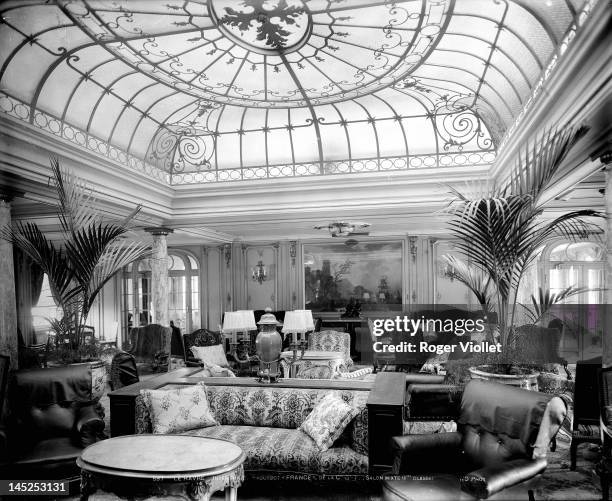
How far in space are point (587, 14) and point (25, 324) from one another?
10.4 m

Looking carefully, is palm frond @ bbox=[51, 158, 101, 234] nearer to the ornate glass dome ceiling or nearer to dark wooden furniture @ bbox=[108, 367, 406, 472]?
the ornate glass dome ceiling

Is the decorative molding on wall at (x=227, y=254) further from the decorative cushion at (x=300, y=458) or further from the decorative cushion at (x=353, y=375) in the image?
the decorative cushion at (x=300, y=458)

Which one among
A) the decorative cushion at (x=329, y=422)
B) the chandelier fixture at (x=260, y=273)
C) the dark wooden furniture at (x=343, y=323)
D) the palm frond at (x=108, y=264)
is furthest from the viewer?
the chandelier fixture at (x=260, y=273)

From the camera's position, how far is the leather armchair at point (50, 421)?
3049mm

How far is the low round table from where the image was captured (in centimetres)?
239

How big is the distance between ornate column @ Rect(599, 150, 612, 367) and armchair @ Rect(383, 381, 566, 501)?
2.99ft

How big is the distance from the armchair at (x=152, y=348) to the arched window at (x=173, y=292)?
4.05 m

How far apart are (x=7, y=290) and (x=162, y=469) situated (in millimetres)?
2623

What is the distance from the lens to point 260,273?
1129 centimetres

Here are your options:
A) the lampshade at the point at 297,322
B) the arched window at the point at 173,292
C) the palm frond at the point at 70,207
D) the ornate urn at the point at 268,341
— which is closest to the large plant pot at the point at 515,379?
the ornate urn at the point at 268,341

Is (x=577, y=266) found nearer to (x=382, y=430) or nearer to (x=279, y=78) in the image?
(x=279, y=78)

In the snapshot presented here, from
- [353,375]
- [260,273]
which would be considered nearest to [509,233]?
[353,375]

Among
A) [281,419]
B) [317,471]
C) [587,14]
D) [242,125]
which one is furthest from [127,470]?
[242,125]

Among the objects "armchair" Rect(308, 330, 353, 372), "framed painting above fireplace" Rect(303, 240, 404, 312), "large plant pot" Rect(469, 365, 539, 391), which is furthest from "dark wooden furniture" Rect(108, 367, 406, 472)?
"framed painting above fireplace" Rect(303, 240, 404, 312)
